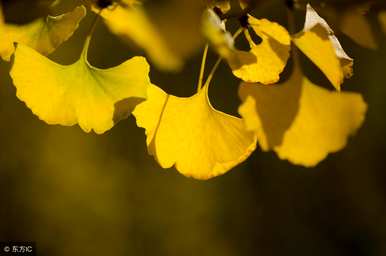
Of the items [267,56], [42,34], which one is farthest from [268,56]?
[42,34]

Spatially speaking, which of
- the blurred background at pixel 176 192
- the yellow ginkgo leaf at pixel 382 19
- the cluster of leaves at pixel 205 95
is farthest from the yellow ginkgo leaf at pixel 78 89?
the blurred background at pixel 176 192

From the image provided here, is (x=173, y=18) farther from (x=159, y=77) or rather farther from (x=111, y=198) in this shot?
(x=111, y=198)

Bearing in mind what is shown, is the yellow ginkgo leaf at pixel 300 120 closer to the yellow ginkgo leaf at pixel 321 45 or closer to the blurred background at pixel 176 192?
the yellow ginkgo leaf at pixel 321 45

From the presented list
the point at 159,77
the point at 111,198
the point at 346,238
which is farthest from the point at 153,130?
the point at 346,238

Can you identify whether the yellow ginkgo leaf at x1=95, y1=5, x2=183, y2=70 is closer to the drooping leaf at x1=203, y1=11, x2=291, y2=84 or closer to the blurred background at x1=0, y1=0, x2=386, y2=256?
the drooping leaf at x1=203, y1=11, x2=291, y2=84

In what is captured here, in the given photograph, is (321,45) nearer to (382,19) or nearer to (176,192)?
(382,19)

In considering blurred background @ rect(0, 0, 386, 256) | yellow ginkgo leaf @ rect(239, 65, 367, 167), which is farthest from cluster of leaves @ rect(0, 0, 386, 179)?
blurred background @ rect(0, 0, 386, 256)

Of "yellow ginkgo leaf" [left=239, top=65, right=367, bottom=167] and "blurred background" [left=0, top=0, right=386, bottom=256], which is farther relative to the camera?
"blurred background" [left=0, top=0, right=386, bottom=256]
